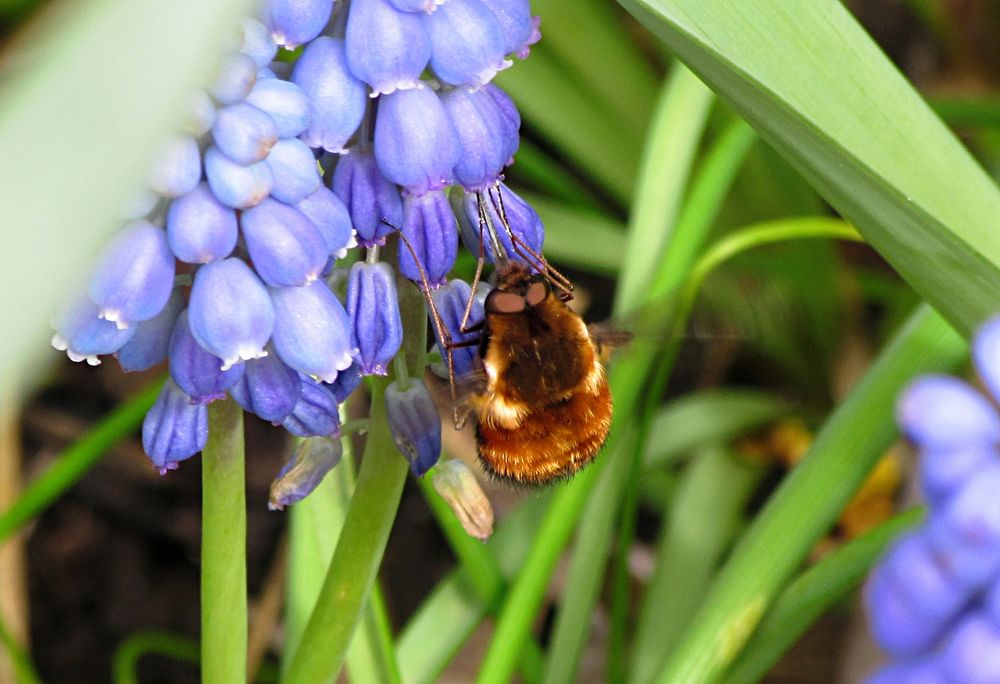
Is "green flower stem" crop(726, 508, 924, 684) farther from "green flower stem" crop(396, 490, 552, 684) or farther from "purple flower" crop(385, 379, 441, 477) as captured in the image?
"purple flower" crop(385, 379, 441, 477)

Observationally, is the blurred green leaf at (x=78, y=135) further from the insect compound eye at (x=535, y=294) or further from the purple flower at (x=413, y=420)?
the insect compound eye at (x=535, y=294)

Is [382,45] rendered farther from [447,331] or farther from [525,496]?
[525,496]

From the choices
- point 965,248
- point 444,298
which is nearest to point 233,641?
point 444,298

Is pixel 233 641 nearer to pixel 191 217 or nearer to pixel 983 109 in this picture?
pixel 191 217

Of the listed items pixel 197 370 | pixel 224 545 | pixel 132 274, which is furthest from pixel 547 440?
pixel 132 274

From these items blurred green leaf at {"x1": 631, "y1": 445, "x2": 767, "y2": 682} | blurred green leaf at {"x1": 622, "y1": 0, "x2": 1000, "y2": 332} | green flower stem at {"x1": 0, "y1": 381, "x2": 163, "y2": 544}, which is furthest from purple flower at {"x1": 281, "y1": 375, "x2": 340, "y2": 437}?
blurred green leaf at {"x1": 631, "y1": 445, "x2": 767, "y2": 682}

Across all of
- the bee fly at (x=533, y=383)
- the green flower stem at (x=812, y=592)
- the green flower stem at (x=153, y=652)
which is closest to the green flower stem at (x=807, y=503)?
the green flower stem at (x=812, y=592)
